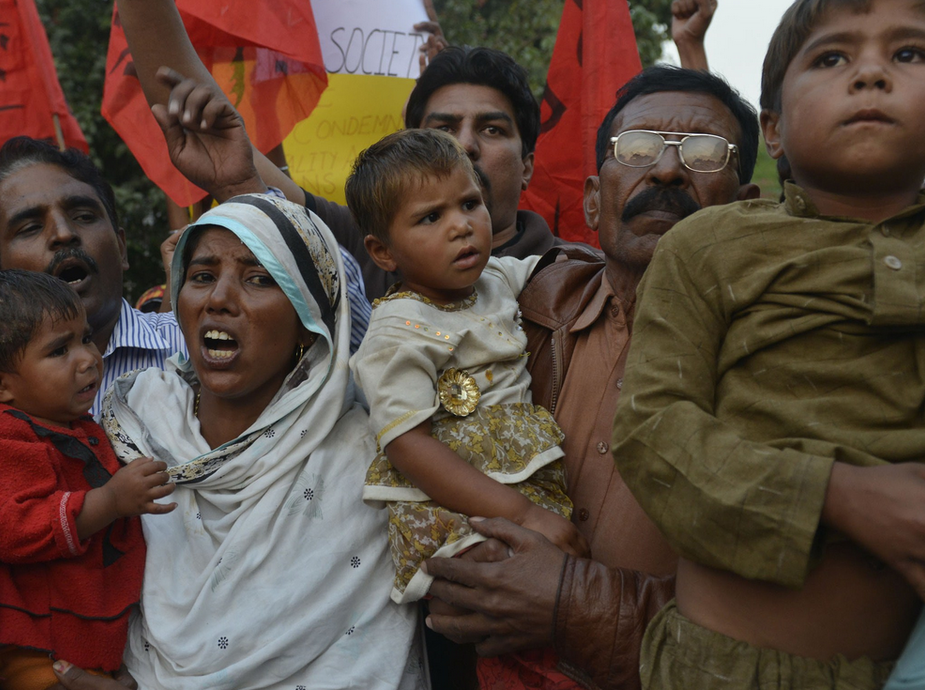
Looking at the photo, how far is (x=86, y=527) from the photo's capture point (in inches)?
93.3

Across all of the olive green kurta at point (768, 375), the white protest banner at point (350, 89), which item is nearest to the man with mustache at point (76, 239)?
the white protest banner at point (350, 89)

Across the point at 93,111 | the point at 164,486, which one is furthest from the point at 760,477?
the point at 93,111

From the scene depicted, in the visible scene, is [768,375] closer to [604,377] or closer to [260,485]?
[604,377]

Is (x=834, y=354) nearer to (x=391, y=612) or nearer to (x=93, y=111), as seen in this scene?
(x=391, y=612)

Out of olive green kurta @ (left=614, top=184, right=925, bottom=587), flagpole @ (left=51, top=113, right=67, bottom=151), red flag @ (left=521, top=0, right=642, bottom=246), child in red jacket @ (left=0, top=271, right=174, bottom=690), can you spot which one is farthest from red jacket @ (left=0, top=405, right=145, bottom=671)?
red flag @ (left=521, top=0, right=642, bottom=246)

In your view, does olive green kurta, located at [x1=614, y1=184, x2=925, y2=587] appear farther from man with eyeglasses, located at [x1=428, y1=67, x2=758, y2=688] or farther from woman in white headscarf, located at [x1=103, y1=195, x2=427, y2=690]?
woman in white headscarf, located at [x1=103, y1=195, x2=427, y2=690]

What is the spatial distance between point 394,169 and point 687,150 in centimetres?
93

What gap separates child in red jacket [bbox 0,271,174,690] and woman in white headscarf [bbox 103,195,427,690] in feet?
0.41

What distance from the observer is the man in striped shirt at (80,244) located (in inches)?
130

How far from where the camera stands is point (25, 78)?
15.2 ft

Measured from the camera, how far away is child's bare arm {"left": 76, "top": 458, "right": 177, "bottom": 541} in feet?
7.78

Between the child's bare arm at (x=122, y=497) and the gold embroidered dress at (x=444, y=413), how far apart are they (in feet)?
1.95

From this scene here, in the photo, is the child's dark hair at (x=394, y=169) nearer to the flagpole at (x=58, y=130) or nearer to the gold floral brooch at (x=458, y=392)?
the gold floral brooch at (x=458, y=392)

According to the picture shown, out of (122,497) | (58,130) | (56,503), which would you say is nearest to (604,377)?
(122,497)
